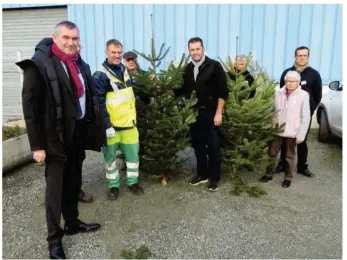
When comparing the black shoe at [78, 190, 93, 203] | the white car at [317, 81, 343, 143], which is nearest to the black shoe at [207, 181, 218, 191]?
the black shoe at [78, 190, 93, 203]

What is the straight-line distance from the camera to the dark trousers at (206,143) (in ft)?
14.1

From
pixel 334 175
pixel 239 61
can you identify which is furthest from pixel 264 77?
pixel 334 175

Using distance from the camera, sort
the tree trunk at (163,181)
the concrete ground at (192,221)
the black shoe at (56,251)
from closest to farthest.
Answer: the black shoe at (56,251), the concrete ground at (192,221), the tree trunk at (163,181)

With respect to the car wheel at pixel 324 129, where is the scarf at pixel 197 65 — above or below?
above

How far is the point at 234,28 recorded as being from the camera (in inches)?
298

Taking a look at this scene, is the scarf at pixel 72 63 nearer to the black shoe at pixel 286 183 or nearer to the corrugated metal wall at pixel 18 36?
the black shoe at pixel 286 183

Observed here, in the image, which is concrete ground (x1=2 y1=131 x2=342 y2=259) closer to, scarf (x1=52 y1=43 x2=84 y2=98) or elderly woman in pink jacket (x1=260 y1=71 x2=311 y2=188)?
elderly woman in pink jacket (x1=260 y1=71 x2=311 y2=188)

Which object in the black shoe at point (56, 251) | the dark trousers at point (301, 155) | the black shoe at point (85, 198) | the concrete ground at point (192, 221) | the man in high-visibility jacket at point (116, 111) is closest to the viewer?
the black shoe at point (56, 251)

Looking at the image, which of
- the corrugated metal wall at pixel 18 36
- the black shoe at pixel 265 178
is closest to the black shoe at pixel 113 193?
the black shoe at pixel 265 178

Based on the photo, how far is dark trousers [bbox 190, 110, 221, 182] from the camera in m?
4.29

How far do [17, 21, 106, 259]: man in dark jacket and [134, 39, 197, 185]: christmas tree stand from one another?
115cm

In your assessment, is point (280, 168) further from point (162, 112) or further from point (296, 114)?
point (162, 112)

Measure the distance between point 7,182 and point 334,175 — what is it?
5.29 m

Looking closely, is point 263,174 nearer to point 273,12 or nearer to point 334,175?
point 334,175
